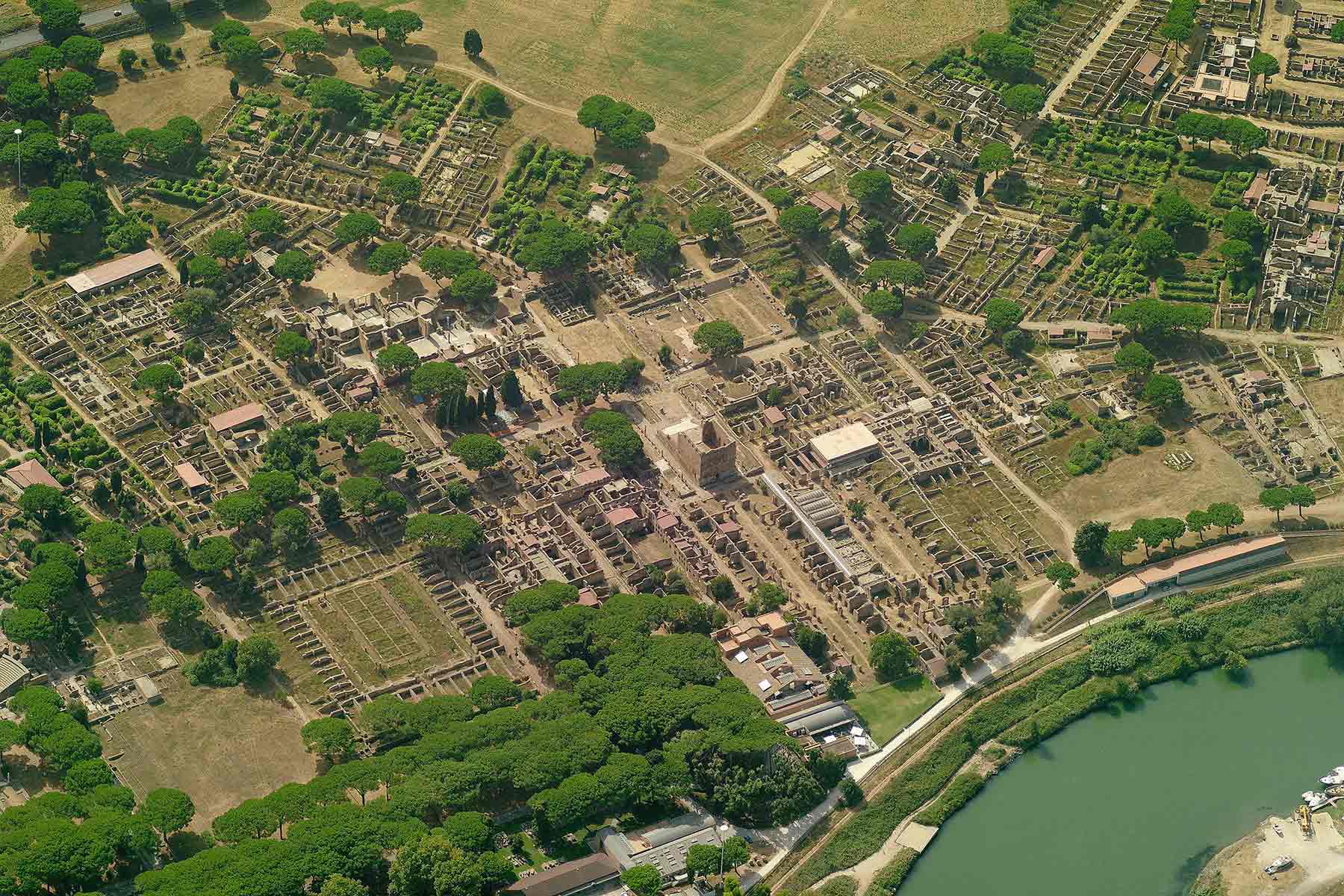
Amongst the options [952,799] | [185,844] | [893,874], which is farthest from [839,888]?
[185,844]

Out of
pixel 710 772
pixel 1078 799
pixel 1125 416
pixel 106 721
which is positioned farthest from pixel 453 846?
pixel 1125 416

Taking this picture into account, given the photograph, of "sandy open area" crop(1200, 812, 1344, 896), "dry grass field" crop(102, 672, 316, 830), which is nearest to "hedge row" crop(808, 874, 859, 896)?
"sandy open area" crop(1200, 812, 1344, 896)

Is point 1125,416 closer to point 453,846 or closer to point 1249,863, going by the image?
point 1249,863

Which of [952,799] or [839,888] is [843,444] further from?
[839,888]

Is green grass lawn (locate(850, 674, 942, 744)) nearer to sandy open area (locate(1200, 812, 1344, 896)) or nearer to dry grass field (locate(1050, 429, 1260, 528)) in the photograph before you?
dry grass field (locate(1050, 429, 1260, 528))

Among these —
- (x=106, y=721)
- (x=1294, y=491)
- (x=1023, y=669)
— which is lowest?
(x=106, y=721)

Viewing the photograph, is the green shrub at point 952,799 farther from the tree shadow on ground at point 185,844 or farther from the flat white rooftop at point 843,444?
the tree shadow on ground at point 185,844
